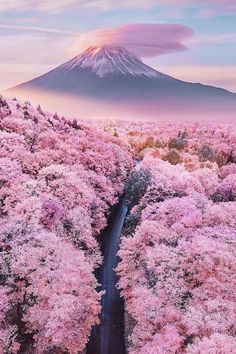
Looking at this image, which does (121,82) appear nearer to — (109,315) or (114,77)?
(114,77)

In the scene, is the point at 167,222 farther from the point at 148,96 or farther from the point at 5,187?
the point at 148,96

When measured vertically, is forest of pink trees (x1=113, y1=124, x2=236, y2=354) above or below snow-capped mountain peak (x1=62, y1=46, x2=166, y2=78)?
below

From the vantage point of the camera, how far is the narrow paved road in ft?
94.9

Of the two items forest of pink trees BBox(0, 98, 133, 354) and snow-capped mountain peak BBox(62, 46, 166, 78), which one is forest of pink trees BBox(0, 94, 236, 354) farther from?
snow-capped mountain peak BBox(62, 46, 166, 78)

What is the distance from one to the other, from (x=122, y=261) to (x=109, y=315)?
3965 mm

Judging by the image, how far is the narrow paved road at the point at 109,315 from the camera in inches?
1139

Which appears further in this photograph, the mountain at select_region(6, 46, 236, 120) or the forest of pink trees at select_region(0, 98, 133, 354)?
the mountain at select_region(6, 46, 236, 120)

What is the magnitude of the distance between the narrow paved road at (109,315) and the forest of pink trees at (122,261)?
2.74 ft

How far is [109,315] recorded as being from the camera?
3222cm

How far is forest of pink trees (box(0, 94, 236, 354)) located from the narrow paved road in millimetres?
835

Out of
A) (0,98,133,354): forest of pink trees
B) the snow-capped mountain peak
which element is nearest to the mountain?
the snow-capped mountain peak

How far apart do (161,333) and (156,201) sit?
17.5 metres

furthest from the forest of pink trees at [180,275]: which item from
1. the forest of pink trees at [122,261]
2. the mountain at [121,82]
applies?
the mountain at [121,82]

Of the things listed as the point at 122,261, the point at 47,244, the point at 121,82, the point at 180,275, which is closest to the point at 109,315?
the point at 122,261
